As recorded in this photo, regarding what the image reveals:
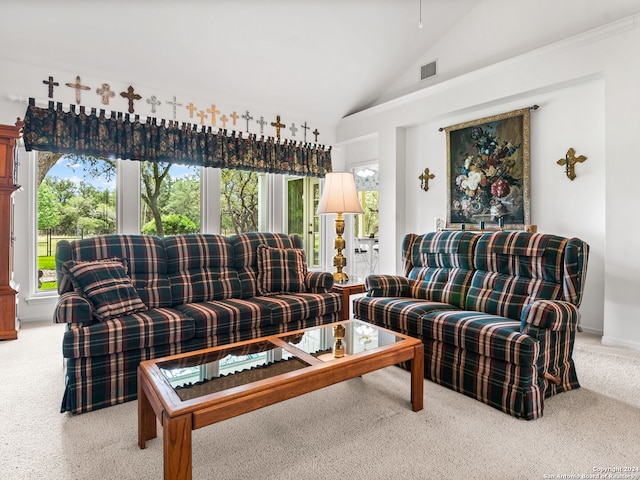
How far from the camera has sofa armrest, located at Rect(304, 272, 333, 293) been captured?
3.25 meters

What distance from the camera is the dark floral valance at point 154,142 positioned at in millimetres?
3666

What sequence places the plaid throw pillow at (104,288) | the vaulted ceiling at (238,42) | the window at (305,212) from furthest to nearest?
the window at (305,212)
the vaulted ceiling at (238,42)
the plaid throw pillow at (104,288)

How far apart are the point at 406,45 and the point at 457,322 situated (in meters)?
3.65

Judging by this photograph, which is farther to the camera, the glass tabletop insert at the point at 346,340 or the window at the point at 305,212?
the window at the point at 305,212

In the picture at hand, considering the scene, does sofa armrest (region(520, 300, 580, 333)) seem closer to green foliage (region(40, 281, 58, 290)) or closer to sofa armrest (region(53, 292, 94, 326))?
sofa armrest (region(53, 292, 94, 326))

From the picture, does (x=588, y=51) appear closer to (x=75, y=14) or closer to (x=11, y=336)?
(x=75, y=14)

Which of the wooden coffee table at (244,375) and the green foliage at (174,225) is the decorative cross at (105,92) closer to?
the green foliage at (174,225)

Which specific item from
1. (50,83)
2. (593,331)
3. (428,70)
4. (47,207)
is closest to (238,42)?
(50,83)

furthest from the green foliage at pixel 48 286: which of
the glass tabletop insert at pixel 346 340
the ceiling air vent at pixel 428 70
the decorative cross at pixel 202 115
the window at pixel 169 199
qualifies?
the ceiling air vent at pixel 428 70

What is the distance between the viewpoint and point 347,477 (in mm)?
1553

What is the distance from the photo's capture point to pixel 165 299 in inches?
110

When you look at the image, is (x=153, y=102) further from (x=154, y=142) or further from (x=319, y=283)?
(x=319, y=283)

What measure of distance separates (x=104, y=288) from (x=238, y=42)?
2.94 m

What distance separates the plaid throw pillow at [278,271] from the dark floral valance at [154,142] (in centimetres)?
178
